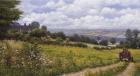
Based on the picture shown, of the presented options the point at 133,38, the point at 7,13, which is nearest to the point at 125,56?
the point at 7,13

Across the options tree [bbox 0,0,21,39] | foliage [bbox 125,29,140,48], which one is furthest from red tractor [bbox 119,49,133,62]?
foliage [bbox 125,29,140,48]

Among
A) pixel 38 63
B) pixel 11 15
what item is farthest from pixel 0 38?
pixel 38 63

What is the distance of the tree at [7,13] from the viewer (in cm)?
3712

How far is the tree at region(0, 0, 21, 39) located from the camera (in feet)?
122

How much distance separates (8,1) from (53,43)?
58.6 ft

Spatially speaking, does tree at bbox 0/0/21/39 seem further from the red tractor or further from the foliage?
the foliage

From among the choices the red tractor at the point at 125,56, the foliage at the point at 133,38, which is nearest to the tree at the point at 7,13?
the red tractor at the point at 125,56

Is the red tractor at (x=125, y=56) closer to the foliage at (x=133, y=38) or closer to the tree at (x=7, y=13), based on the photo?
the tree at (x=7, y=13)

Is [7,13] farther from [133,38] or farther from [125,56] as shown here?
[133,38]

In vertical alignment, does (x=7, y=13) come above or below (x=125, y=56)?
above

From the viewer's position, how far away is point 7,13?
37406 mm

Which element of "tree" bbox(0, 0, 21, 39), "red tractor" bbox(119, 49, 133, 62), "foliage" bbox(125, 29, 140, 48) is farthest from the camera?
"foliage" bbox(125, 29, 140, 48)

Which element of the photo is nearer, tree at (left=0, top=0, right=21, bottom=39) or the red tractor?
tree at (left=0, top=0, right=21, bottom=39)

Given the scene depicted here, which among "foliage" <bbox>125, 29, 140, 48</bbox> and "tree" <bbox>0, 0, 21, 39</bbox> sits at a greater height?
"tree" <bbox>0, 0, 21, 39</bbox>
